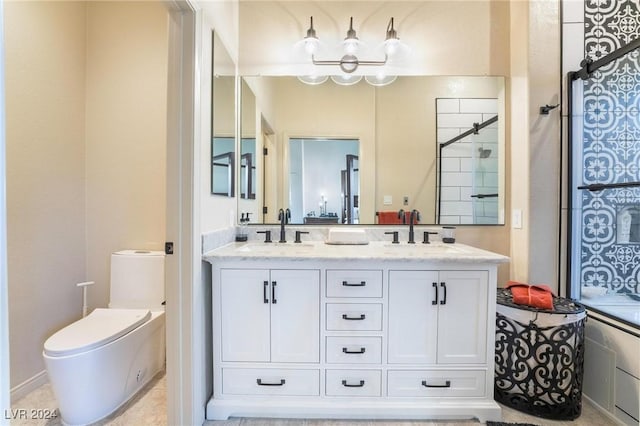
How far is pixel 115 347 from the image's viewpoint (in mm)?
1608

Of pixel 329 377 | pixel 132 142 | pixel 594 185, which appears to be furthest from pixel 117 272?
pixel 594 185

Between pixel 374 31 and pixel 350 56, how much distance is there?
0.27 m

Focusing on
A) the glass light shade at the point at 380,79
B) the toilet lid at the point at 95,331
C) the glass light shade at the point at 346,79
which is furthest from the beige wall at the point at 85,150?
the glass light shade at the point at 380,79

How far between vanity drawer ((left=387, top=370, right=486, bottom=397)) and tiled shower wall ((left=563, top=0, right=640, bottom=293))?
3.23 ft

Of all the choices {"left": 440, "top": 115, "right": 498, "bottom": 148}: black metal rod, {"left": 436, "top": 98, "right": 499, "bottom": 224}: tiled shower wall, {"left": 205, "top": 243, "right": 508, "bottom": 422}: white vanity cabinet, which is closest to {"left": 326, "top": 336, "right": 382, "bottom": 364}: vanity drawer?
{"left": 205, "top": 243, "right": 508, "bottom": 422}: white vanity cabinet

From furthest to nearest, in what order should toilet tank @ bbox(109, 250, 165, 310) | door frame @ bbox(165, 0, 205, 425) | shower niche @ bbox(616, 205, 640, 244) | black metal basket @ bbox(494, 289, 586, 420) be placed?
toilet tank @ bbox(109, 250, 165, 310)
shower niche @ bbox(616, 205, 640, 244)
black metal basket @ bbox(494, 289, 586, 420)
door frame @ bbox(165, 0, 205, 425)

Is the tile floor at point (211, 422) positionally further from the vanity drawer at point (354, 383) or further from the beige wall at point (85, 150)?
the beige wall at point (85, 150)

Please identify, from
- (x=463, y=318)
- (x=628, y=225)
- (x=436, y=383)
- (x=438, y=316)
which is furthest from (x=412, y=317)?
(x=628, y=225)

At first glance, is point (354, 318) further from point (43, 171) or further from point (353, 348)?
point (43, 171)

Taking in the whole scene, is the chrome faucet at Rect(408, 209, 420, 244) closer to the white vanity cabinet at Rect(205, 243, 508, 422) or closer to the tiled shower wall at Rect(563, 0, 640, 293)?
the white vanity cabinet at Rect(205, 243, 508, 422)

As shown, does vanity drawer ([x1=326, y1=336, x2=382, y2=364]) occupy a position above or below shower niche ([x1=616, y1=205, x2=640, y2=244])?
below

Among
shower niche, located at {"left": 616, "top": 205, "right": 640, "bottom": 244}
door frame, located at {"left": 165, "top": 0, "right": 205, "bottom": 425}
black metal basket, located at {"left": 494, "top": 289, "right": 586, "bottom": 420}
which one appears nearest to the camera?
door frame, located at {"left": 165, "top": 0, "right": 205, "bottom": 425}

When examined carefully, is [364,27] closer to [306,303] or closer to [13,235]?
[306,303]

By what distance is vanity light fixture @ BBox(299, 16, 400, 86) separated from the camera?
2.13 m
